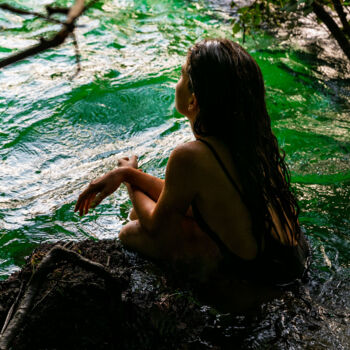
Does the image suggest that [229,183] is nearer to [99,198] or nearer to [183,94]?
[183,94]

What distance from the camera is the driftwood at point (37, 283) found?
1.49 metres

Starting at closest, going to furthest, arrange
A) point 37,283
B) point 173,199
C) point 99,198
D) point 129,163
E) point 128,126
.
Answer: point 37,283, point 173,199, point 99,198, point 129,163, point 128,126

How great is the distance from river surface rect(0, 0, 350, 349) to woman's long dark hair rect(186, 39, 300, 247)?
0.78 m

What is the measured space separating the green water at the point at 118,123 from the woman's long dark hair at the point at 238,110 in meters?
0.92

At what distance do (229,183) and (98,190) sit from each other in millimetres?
816

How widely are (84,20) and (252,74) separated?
20.7 ft

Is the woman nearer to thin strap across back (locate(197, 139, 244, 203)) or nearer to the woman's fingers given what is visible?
thin strap across back (locate(197, 139, 244, 203))

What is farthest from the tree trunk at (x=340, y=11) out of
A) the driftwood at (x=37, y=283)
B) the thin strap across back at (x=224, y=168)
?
the driftwood at (x=37, y=283)

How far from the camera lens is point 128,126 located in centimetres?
532

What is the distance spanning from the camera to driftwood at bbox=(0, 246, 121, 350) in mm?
1490

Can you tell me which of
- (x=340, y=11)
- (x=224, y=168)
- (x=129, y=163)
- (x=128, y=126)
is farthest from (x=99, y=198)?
(x=340, y=11)

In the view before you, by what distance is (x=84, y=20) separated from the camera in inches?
314

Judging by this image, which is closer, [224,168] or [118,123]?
[224,168]

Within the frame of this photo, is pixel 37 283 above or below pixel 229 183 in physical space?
below
